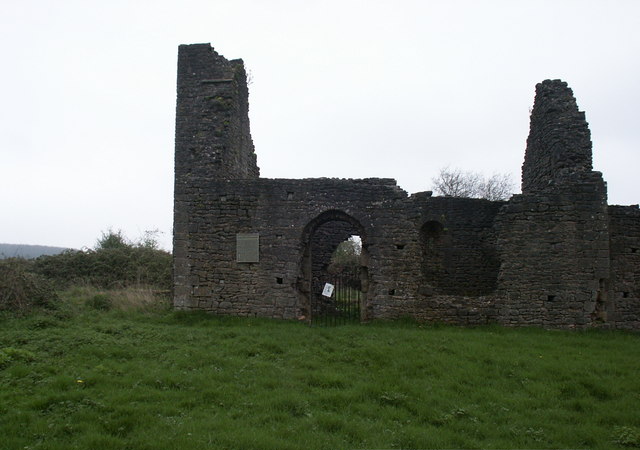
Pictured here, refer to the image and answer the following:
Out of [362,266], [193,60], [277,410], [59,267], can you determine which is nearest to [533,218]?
[362,266]

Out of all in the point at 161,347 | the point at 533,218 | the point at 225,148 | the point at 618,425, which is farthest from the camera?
the point at 225,148

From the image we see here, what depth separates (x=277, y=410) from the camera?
7.46 meters

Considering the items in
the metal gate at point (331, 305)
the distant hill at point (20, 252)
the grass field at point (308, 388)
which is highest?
the distant hill at point (20, 252)

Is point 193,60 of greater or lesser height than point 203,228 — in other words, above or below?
above

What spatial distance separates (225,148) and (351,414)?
9489 mm

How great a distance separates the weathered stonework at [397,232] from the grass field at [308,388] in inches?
50.6

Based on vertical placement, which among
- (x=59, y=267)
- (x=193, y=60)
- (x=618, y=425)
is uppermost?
(x=193, y=60)

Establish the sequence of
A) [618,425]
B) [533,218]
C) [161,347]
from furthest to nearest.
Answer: [533,218] → [161,347] → [618,425]

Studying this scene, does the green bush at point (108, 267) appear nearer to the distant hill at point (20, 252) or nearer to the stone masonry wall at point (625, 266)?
the distant hill at point (20, 252)

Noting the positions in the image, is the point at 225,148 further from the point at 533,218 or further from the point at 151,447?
the point at 151,447

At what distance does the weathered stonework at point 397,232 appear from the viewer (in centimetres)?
1331

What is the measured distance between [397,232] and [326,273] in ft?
17.2

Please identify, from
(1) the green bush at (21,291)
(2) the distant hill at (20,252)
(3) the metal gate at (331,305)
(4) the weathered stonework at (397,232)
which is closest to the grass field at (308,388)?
(1) the green bush at (21,291)

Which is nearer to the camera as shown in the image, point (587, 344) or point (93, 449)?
point (93, 449)
